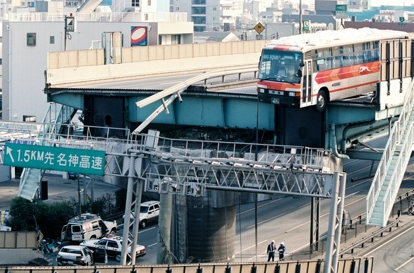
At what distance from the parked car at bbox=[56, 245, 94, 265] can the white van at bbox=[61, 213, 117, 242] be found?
3.57 m

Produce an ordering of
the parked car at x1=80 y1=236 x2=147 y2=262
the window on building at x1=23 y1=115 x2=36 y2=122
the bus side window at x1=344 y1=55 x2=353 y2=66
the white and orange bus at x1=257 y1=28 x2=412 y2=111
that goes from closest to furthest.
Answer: the white and orange bus at x1=257 y1=28 x2=412 y2=111 < the bus side window at x1=344 y1=55 x2=353 y2=66 < the parked car at x1=80 y1=236 x2=147 y2=262 < the window on building at x1=23 y1=115 x2=36 y2=122

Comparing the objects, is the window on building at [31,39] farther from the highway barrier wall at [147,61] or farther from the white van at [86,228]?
the white van at [86,228]

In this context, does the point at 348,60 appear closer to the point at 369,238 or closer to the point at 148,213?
the point at 369,238

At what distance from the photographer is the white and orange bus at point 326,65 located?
35469 millimetres

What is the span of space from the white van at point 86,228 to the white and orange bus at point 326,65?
14535 millimetres

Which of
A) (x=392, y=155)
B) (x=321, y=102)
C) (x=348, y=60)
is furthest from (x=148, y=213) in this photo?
(x=392, y=155)

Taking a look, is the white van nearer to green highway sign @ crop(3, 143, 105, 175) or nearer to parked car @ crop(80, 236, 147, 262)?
parked car @ crop(80, 236, 147, 262)

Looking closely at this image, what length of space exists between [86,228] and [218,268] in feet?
53.8

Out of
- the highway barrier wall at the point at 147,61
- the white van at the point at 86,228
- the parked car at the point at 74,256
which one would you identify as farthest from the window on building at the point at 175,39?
the parked car at the point at 74,256

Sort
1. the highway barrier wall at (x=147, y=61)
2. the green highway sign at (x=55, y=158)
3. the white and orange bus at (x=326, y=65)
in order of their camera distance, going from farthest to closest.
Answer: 1. the highway barrier wall at (x=147, y=61)
2. the white and orange bus at (x=326, y=65)
3. the green highway sign at (x=55, y=158)

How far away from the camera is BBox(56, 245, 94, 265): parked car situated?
41969 mm

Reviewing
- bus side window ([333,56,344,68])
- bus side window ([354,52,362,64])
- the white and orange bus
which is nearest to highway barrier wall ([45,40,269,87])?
the white and orange bus

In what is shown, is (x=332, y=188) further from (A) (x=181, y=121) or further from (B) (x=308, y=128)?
(A) (x=181, y=121)

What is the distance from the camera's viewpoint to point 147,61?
173 feet
